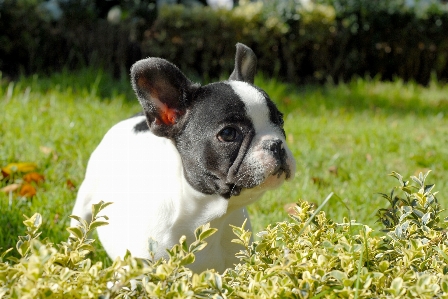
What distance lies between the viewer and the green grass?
131 inches

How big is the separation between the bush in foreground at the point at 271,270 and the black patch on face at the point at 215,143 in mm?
280

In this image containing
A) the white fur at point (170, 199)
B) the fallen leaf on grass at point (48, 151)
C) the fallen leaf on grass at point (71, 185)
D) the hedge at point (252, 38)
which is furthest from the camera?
the hedge at point (252, 38)

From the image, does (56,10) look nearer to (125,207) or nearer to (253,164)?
(125,207)

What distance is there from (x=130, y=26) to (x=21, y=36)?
120 centimetres

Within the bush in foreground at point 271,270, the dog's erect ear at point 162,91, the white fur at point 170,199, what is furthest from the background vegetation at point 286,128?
the dog's erect ear at point 162,91

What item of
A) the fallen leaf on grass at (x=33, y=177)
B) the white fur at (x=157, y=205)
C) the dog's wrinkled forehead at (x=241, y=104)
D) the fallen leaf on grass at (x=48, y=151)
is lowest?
the fallen leaf on grass at (x=48, y=151)

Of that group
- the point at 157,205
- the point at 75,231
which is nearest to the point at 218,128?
the point at 157,205

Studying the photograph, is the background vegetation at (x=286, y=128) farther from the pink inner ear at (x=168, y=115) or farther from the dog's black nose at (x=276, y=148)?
the pink inner ear at (x=168, y=115)

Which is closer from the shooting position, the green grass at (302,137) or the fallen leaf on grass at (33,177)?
the green grass at (302,137)

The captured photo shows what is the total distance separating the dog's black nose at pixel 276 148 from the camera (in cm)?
193

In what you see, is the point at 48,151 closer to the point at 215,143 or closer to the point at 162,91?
the point at 162,91

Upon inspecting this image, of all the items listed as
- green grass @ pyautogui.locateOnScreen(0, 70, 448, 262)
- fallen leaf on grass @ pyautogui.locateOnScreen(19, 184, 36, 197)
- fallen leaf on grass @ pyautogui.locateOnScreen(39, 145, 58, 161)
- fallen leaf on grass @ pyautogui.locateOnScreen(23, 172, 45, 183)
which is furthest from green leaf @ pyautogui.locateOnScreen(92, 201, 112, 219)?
fallen leaf on grass @ pyautogui.locateOnScreen(39, 145, 58, 161)

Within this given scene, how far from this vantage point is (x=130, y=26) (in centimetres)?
661

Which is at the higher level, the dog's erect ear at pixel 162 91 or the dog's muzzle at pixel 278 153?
the dog's erect ear at pixel 162 91
